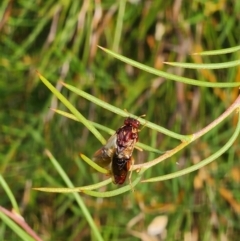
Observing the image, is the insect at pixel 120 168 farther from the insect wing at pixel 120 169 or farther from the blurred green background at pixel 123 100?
the blurred green background at pixel 123 100

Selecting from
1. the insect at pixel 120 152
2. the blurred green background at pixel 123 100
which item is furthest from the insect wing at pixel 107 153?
the blurred green background at pixel 123 100

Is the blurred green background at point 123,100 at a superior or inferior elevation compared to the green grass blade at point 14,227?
superior

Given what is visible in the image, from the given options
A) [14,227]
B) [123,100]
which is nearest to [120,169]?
[14,227]

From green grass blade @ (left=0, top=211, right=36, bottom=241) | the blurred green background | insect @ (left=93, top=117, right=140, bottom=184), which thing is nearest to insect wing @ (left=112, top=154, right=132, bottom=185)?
insect @ (left=93, top=117, right=140, bottom=184)

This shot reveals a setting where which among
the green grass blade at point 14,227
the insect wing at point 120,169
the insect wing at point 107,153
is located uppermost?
the insect wing at point 107,153

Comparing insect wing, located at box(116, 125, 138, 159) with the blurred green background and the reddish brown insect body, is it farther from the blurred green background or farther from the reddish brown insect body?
the blurred green background

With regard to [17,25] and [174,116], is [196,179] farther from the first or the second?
[17,25]

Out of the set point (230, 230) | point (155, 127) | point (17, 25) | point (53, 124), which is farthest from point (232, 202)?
point (155, 127)
